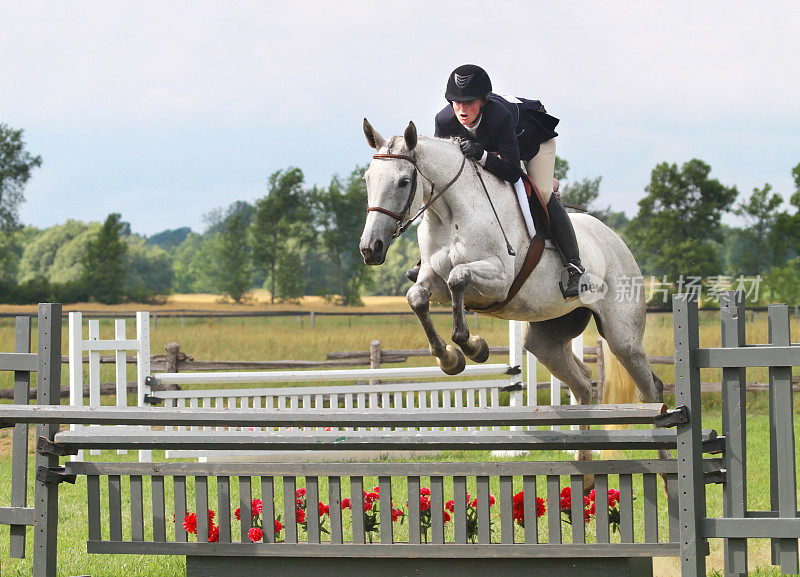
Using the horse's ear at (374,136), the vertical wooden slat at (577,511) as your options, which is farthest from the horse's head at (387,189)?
the vertical wooden slat at (577,511)

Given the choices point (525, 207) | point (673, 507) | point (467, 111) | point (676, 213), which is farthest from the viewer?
point (676, 213)

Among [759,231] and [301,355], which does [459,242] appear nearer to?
[301,355]

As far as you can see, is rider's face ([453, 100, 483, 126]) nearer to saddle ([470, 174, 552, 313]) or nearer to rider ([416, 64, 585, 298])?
rider ([416, 64, 585, 298])

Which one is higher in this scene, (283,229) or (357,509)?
(283,229)

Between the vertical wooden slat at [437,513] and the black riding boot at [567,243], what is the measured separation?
144 cm

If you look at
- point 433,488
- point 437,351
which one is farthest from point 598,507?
point 437,351

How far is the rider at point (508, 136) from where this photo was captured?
418 cm

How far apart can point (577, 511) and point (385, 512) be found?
76 cm

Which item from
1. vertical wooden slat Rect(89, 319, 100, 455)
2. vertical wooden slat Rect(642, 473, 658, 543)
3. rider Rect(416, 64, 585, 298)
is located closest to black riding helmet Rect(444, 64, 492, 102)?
rider Rect(416, 64, 585, 298)

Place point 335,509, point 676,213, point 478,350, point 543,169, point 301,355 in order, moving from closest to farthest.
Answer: point 335,509 < point 478,350 < point 543,169 < point 301,355 < point 676,213

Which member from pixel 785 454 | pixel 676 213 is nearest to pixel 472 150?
pixel 785 454

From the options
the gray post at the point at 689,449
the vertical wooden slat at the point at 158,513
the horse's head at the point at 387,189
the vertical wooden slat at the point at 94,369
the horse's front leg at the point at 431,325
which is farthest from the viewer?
the vertical wooden slat at the point at 94,369

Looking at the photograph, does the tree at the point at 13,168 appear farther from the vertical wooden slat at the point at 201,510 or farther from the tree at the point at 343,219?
the vertical wooden slat at the point at 201,510

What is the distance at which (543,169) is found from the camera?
4.67 m
